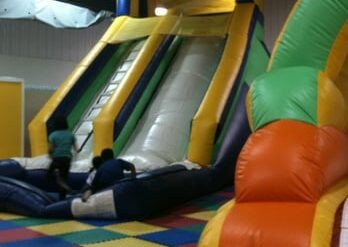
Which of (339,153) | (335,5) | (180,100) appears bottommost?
(180,100)

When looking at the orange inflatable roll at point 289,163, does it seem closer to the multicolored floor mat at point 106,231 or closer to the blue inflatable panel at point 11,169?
the multicolored floor mat at point 106,231

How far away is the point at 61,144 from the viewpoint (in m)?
6.11

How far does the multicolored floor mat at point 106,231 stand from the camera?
13.3ft

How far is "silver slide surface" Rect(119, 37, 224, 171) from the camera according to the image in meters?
6.65

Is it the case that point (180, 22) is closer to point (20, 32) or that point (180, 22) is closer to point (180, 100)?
point (180, 100)

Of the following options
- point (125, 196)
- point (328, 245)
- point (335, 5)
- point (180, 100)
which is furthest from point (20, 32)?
point (328, 245)

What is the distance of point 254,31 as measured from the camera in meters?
7.66

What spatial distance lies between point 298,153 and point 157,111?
15.5 ft

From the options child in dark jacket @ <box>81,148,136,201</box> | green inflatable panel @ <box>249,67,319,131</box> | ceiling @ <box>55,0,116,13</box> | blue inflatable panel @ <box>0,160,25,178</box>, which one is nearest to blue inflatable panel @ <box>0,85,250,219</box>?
blue inflatable panel @ <box>0,160,25,178</box>

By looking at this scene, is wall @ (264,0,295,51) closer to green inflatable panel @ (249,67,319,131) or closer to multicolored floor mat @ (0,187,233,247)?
multicolored floor mat @ (0,187,233,247)

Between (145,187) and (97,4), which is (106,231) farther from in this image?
(97,4)

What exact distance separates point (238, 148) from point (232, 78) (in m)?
1.01

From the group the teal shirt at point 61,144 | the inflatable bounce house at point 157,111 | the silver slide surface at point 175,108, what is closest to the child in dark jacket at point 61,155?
the teal shirt at point 61,144

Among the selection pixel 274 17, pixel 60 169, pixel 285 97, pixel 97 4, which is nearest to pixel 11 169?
pixel 60 169
